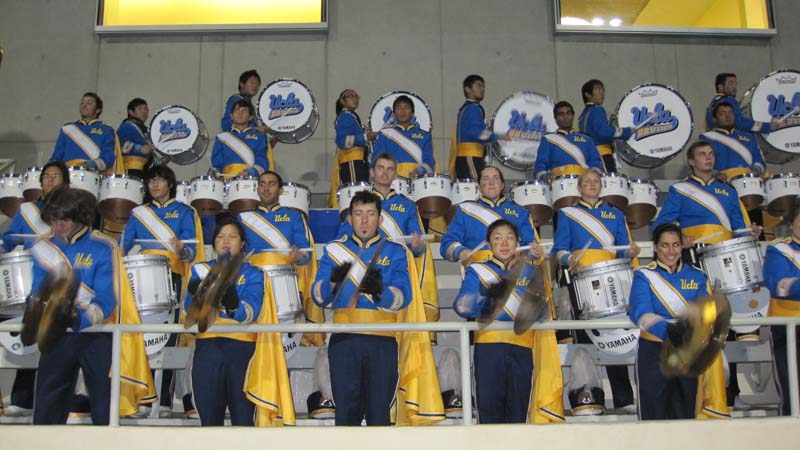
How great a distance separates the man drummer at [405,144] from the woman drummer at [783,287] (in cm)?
366

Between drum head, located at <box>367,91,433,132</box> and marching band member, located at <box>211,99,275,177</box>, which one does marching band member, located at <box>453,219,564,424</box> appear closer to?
marching band member, located at <box>211,99,275,177</box>

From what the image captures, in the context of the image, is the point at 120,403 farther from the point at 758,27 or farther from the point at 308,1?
the point at 758,27

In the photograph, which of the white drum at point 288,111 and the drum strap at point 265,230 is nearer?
the drum strap at point 265,230

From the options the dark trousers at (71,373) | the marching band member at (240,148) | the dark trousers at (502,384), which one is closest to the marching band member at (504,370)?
the dark trousers at (502,384)

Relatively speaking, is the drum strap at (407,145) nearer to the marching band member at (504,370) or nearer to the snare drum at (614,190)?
the snare drum at (614,190)

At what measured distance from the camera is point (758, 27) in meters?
12.3

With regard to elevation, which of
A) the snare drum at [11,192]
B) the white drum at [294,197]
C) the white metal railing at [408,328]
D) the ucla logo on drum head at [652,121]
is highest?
the ucla logo on drum head at [652,121]

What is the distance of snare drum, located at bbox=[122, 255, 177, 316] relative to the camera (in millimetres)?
5801

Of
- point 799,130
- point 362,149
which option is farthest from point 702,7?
point 362,149

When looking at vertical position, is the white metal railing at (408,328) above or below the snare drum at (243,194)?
below

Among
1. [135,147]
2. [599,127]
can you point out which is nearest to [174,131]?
[135,147]

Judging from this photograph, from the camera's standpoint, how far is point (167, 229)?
22.9 ft

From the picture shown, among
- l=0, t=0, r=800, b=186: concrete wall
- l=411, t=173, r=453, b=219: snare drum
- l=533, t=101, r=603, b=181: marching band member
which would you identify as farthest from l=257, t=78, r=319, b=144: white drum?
l=533, t=101, r=603, b=181: marching band member

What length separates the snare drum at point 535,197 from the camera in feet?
25.7
